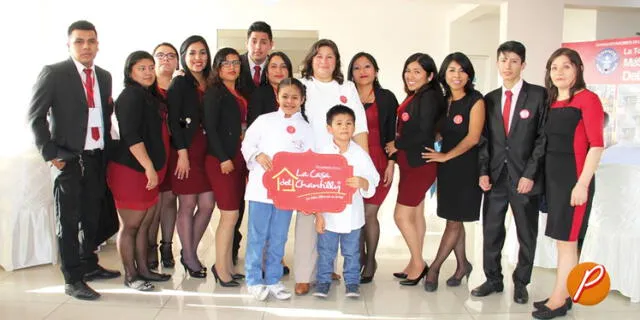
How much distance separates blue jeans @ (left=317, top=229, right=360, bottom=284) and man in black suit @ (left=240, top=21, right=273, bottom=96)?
1.22 metres

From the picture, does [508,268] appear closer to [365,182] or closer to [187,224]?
[365,182]

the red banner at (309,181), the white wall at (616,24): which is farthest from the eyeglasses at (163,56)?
the white wall at (616,24)

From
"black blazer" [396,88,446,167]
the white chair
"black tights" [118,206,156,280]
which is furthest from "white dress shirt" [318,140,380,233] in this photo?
the white chair

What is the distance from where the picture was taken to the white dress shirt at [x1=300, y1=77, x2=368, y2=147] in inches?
132

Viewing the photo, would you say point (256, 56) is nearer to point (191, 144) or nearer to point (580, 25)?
point (191, 144)

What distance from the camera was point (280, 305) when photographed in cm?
329

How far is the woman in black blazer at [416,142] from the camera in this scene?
11.6 feet

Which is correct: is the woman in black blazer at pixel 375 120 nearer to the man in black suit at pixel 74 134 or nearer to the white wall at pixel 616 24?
the man in black suit at pixel 74 134

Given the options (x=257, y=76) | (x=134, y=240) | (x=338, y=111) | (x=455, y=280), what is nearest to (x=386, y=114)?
(x=338, y=111)

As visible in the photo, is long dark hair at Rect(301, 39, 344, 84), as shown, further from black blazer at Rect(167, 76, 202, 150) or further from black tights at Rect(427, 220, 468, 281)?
black tights at Rect(427, 220, 468, 281)

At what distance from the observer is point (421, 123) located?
3.53 m

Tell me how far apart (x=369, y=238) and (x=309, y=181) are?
781mm

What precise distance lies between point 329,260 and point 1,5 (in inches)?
148

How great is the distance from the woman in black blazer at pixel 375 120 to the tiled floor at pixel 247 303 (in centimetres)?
53
